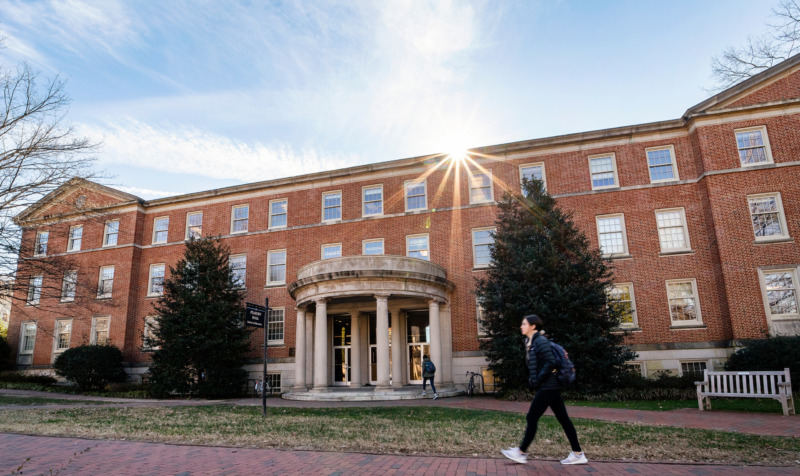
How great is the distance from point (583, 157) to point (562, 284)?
898 centimetres

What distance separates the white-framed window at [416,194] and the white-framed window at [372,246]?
2.32 metres

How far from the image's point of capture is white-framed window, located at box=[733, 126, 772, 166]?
20609 millimetres

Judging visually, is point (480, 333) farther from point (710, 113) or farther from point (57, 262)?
point (57, 262)

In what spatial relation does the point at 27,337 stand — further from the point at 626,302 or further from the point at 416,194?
the point at 626,302

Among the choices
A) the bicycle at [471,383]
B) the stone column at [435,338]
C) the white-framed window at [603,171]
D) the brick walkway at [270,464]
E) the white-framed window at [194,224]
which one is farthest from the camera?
the white-framed window at [194,224]

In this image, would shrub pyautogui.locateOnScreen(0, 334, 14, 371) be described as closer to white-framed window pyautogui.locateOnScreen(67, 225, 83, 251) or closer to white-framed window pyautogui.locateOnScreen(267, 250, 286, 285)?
white-framed window pyautogui.locateOnScreen(67, 225, 83, 251)

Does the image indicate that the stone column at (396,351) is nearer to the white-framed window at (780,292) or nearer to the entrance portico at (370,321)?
the entrance portico at (370,321)

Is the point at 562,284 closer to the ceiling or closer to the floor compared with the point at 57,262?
closer to the floor

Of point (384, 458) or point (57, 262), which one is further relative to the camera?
point (57, 262)

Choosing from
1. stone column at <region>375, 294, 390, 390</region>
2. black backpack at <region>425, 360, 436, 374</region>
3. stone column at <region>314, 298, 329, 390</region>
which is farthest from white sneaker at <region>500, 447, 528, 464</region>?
stone column at <region>314, 298, 329, 390</region>

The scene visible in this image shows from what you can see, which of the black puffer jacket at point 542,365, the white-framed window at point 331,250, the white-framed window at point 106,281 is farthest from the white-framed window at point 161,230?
the black puffer jacket at point 542,365

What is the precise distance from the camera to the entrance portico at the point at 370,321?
18.9 metres

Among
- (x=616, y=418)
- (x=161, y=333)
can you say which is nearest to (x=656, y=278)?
(x=616, y=418)

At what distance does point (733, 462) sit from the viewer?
20.0 feet
